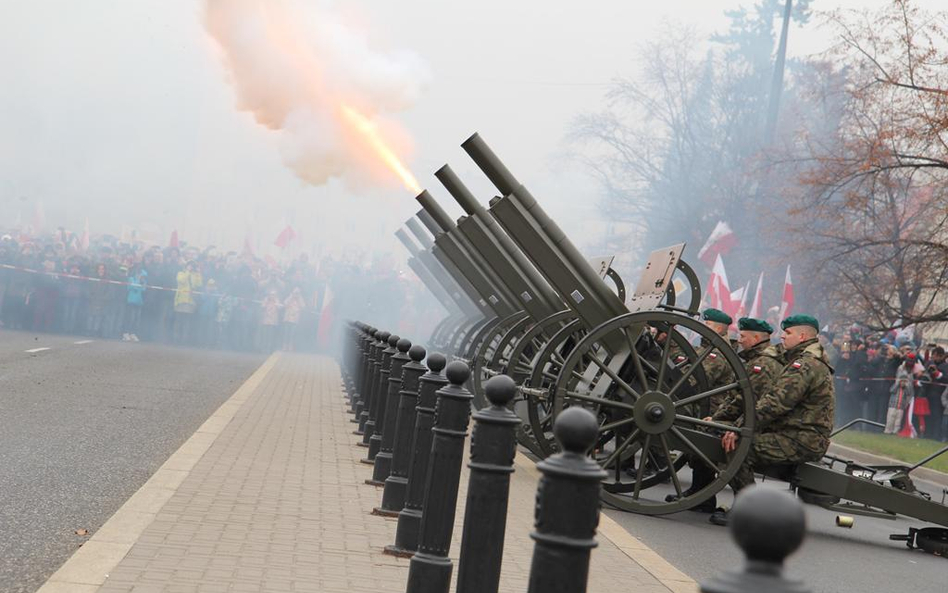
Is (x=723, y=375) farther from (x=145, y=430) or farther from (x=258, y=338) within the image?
(x=258, y=338)

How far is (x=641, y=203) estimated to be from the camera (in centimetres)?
5516

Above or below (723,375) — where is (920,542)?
below

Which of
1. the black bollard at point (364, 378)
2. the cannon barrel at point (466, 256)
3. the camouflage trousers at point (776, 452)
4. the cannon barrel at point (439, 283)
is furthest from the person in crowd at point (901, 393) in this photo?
the camouflage trousers at point (776, 452)

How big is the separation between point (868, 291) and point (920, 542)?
15.4 meters

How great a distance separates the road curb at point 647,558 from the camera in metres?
7.88

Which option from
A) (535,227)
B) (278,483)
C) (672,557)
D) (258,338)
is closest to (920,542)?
(672,557)

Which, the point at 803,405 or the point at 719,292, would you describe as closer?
the point at 803,405

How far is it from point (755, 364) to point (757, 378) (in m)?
0.39

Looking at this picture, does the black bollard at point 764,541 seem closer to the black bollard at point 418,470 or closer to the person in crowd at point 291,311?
the black bollard at point 418,470

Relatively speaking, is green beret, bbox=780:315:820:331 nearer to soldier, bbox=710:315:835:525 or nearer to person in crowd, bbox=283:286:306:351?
soldier, bbox=710:315:835:525

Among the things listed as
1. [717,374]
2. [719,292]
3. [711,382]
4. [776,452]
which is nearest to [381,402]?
[711,382]

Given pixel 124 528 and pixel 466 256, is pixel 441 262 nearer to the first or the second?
pixel 466 256

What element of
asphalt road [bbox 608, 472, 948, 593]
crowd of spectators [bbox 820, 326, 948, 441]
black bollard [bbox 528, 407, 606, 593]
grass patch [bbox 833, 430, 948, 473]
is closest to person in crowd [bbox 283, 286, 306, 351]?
crowd of spectators [bbox 820, 326, 948, 441]

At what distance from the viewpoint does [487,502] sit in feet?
17.4
